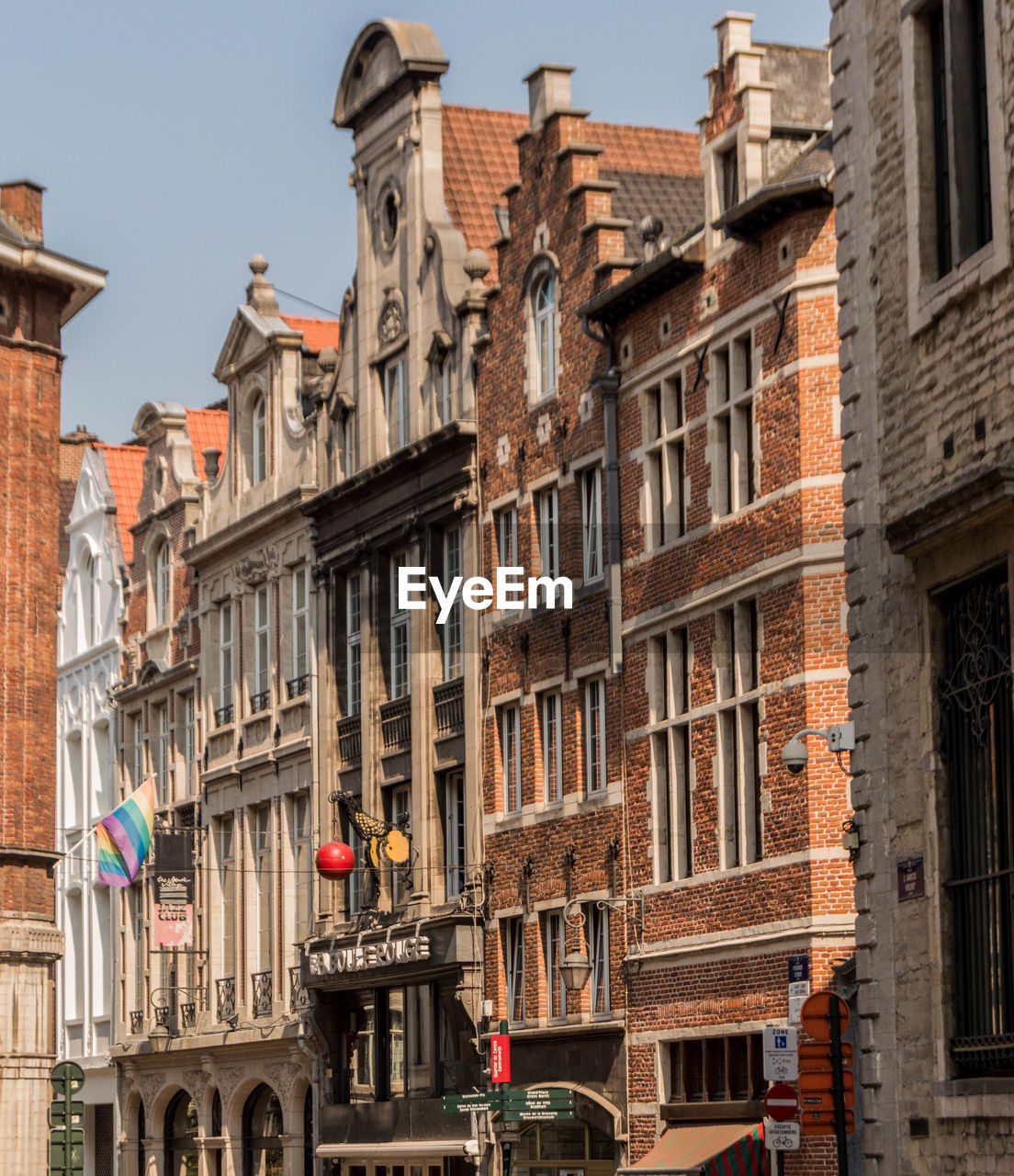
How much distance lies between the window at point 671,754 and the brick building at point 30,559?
29.8ft

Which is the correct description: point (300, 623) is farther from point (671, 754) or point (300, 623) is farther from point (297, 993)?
point (671, 754)

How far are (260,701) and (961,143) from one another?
2989cm

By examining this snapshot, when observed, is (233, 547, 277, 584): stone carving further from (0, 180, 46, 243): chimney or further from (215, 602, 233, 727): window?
(0, 180, 46, 243): chimney

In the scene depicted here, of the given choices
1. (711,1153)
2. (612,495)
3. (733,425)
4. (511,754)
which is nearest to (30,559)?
(511,754)

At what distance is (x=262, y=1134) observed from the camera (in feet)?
147

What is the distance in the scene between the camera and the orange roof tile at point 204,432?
5300 centimetres

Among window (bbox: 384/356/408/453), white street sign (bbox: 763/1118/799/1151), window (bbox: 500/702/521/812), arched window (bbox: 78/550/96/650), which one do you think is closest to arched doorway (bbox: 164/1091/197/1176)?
arched window (bbox: 78/550/96/650)

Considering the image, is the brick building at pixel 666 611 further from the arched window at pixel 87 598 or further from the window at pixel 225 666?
the arched window at pixel 87 598

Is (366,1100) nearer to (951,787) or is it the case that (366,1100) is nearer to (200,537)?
(200,537)

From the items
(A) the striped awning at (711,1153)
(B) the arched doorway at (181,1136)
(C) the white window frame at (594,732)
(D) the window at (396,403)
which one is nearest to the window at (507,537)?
(C) the white window frame at (594,732)

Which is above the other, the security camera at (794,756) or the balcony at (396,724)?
the balcony at (396,724)

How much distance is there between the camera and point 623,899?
3222 cm

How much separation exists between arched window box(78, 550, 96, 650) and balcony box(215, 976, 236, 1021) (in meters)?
11.5

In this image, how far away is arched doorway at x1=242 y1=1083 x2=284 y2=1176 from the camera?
44.2m
